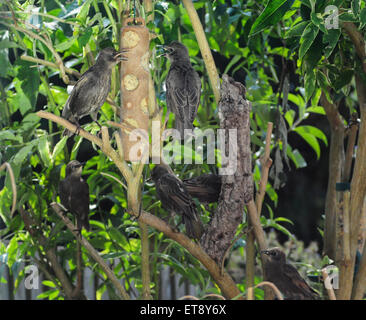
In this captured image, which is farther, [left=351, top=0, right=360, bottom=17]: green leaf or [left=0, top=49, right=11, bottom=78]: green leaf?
[left=0, top=49, right=11, bottom=78]: green leaf

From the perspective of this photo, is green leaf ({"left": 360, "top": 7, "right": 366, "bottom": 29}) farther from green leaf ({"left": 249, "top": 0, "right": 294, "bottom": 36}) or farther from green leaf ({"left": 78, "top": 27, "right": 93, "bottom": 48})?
green leaf ({"left": 78, "top": 27, "right": 93, "bottom": 48})

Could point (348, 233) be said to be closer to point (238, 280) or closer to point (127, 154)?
point (127, 154)

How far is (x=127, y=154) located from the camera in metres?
1.20

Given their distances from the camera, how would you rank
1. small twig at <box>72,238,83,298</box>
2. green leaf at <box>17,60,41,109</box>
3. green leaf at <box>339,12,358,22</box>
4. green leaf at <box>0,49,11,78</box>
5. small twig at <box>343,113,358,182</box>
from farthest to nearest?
small twig at <box>72,238,83,298</box> < small twig at <box>343,113,358,182</box> < green leaf at <box>17,60,41,109</box> < green leaf at <box>0,49,11,78</box> < green leaf at <box>339,12,358,22</box>

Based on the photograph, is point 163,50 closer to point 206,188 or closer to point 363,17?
point 206,188

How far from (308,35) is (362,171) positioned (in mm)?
515

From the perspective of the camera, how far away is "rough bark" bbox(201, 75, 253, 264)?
3.82ft

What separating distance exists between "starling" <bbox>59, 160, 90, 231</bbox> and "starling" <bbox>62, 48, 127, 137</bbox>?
0.25m

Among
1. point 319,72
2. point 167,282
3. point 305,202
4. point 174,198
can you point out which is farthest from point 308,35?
point 305,202

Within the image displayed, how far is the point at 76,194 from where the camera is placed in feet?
4.54

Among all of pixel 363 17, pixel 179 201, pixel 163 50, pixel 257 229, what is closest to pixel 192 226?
pixel 179 201

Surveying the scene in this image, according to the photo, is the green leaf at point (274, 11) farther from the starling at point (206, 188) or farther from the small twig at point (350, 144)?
the small twig at point (350, 144)

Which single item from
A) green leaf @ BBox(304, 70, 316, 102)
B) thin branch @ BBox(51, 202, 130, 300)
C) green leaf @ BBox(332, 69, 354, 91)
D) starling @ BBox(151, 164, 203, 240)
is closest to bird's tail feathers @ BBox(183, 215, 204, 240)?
starling @ BBox(151, 164, 203, 240)

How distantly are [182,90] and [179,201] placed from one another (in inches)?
9.9
